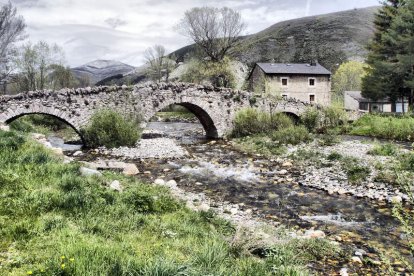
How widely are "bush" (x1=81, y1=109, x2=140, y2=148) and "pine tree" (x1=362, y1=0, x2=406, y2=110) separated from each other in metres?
26.9

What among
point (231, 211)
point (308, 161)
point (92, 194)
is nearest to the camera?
point (92, 194)

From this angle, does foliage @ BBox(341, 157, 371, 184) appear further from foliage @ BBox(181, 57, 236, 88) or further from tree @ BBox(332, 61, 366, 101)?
tree @ BBox(332, 61, 366, 101)

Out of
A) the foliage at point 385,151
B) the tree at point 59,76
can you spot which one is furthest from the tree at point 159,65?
the foliage at point 385,151

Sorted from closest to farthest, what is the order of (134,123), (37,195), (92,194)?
(37,195), (92,194), (134,123)

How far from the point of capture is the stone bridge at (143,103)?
60.2 ft

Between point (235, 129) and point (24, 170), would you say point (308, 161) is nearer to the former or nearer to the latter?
point (235, 129)

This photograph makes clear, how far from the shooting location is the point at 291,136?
21.0 m

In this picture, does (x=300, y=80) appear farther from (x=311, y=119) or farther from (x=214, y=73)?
(x=311, y=119)

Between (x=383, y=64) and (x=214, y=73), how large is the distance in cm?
2046

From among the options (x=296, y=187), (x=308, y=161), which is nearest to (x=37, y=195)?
(x=296, y=187)

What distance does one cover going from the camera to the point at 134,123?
2173 centimetres

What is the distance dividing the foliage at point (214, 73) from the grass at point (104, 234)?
133 feet

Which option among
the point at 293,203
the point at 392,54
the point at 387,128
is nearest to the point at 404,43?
the point at 392,54

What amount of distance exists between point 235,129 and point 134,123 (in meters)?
7.48
